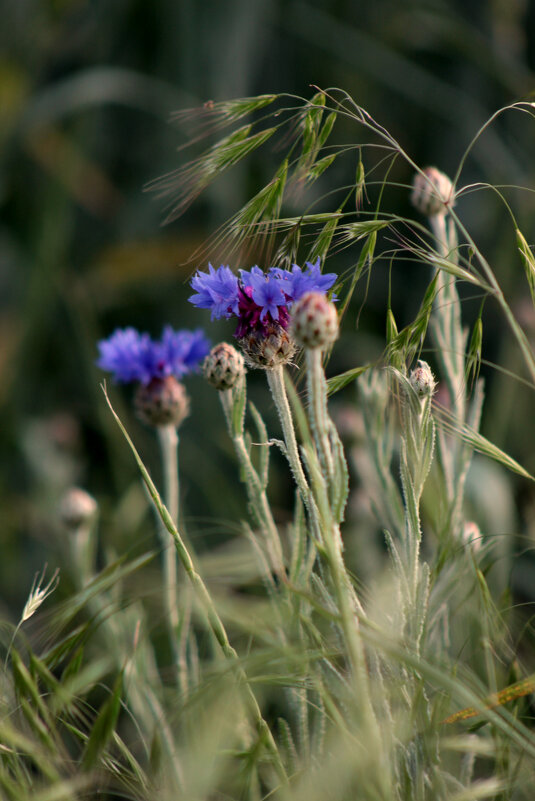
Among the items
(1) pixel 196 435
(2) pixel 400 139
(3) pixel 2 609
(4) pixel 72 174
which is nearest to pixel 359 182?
(3) pixel 2 609

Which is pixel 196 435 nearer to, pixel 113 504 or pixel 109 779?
pixel 113 504

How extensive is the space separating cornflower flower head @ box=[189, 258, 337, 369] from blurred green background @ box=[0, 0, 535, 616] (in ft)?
1.82

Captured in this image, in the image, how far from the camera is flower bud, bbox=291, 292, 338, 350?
0.97 feet

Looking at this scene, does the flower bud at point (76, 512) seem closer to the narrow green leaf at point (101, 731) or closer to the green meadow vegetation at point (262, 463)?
the green meadow vegetation at point (262, 463)

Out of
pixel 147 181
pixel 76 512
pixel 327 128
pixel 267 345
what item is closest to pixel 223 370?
pixel 267 345

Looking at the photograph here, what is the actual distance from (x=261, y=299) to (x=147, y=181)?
1.18 m

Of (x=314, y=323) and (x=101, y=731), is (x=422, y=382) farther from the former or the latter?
(x=101, y=731)

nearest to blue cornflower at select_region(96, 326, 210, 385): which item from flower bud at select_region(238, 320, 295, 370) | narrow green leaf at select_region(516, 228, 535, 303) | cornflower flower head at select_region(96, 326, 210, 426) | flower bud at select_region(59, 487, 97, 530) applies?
cornflower flower head at select_region(96, 326, 210, 426)

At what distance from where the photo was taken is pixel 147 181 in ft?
4.85

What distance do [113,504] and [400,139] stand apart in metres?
1.05

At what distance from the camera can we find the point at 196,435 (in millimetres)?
1416

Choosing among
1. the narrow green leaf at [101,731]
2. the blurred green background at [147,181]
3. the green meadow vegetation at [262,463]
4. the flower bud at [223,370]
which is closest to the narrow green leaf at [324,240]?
the green meadow vegetation at [262,463]

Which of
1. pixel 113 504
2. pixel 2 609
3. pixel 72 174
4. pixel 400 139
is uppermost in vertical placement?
pixel 400 139

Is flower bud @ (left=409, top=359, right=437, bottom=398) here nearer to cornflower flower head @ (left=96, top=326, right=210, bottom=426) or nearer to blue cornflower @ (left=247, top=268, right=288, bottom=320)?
blue cornflower @ (left=247, top=268, right=288, bottom=320)
